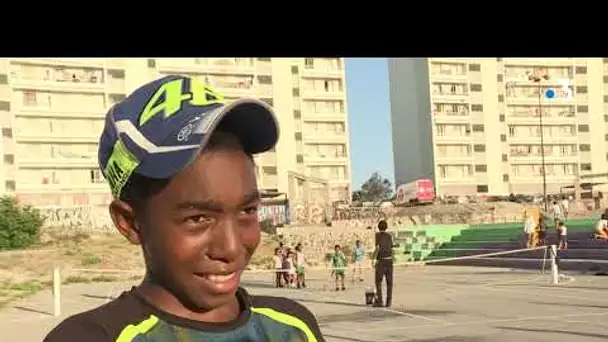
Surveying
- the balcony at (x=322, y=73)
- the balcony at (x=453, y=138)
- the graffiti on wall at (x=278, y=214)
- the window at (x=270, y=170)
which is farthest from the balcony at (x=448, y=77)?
the graffiti on wall at (x=278, y=214)

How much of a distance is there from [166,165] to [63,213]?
5276cm

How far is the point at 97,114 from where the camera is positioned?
57438 millimetres

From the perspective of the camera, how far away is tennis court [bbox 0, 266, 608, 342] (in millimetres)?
11305

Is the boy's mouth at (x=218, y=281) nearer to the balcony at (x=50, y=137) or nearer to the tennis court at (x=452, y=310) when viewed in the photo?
the tennis court at (x=452, y=310)

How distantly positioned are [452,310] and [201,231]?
44.9 ft

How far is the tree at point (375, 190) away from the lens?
309 feet

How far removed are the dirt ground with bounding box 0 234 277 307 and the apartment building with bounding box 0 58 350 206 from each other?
688 cm

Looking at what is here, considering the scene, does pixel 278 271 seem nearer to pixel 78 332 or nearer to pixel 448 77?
pixel 78 332

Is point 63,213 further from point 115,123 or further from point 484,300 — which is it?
point 115,123

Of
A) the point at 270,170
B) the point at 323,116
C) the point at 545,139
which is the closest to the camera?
the point at 270,170

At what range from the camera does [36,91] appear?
5500cm

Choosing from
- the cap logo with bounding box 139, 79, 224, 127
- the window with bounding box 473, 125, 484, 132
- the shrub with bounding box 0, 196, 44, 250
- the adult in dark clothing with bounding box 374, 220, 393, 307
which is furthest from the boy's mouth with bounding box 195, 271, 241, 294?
the window with bounding box 473, 125, 484, 132

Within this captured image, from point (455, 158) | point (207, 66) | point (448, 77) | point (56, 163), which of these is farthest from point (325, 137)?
point (56, 163)

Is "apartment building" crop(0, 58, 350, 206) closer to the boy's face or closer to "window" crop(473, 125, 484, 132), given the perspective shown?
"window" crop(473, 125, 484, 132)
